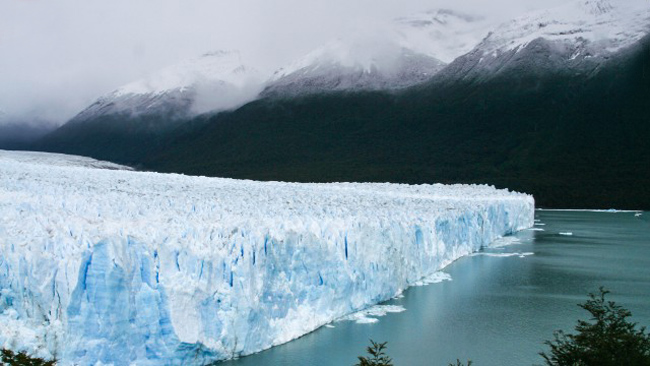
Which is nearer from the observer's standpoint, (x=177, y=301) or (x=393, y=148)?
(x=177, y=301)

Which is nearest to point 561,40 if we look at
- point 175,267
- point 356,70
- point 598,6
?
point 598,6

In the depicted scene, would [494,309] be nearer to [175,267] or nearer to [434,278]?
[434,278]

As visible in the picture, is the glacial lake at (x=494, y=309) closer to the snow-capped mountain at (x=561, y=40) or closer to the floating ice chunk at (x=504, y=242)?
the floating ice chunk at (x=504, y=242)

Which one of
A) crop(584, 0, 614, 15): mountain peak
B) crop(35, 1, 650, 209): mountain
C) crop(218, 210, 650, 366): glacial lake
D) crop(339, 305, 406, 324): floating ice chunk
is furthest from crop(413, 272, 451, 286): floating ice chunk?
crop(584, 0, 614, 15): mountain peak

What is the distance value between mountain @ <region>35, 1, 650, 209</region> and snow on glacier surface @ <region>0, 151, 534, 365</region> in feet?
123

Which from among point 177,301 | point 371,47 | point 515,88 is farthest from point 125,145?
point 177,301

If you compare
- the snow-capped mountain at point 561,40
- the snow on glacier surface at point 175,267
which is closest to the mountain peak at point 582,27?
the snow-capped mountain at point 561,40

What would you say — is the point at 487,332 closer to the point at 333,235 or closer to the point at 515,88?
the point at 333,235

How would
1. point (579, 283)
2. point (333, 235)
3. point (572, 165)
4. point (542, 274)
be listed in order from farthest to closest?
1. point (572, 165)
2. point (542, 274)
3. point (579, 283)
4. point (333, 235)

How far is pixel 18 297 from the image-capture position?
278 inches

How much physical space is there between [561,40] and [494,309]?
68288 millimetres

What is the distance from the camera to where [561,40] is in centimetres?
7375

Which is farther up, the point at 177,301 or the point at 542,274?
the point at 177,301

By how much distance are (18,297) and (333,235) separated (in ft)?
17.9
